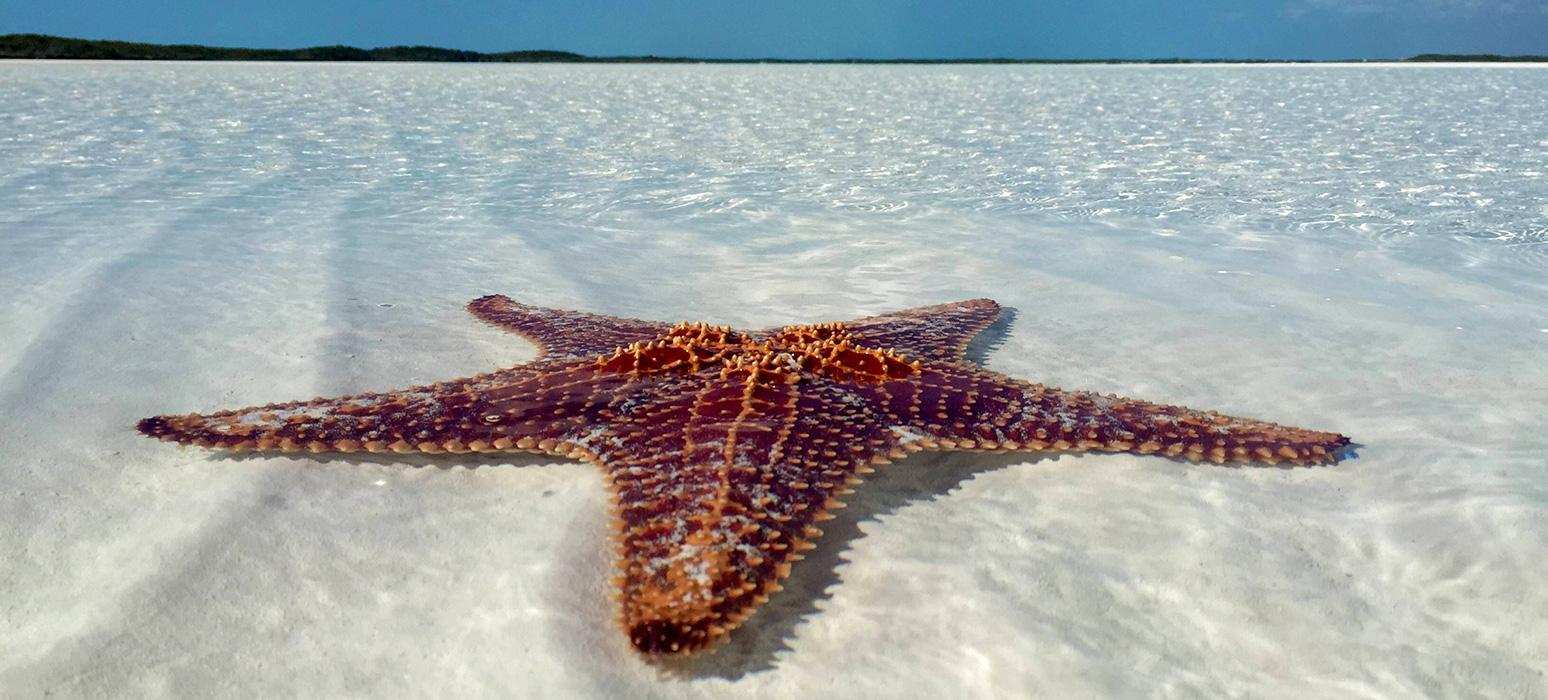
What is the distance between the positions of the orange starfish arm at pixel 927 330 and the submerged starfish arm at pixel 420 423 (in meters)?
1.17

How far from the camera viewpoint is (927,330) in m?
4.35

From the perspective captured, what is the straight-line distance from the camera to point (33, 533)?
9.52 ft

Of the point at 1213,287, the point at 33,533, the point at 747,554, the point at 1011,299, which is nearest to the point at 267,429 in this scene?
the point at 33,533

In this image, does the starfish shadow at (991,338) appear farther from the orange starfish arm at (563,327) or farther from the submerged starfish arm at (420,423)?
the submerged starfish arm at (420,423)

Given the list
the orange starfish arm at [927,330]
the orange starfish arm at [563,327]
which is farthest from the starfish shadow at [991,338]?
the orange starfish arm at [563,327]

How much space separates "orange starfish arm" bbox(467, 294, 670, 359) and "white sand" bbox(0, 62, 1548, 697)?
0.50ft

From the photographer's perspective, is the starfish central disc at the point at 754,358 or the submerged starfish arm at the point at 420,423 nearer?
the submerged starfish arm at the point at 420,423

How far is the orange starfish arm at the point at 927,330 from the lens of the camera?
405 cm

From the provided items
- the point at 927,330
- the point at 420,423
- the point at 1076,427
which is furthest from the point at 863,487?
the point at 420,423

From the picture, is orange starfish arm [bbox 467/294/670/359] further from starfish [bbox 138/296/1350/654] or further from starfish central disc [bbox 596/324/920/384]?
starfish central disc [bbox 596/324/920/384]

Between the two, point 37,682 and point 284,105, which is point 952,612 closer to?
point 37,682

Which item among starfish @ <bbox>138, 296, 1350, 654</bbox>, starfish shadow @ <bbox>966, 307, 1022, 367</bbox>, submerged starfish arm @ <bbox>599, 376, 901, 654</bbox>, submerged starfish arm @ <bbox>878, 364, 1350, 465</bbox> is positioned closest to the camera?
submerged starfish arm @ <bbox>599, 376, 901, 654</bbox>

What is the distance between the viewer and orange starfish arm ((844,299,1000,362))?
405 centimetres

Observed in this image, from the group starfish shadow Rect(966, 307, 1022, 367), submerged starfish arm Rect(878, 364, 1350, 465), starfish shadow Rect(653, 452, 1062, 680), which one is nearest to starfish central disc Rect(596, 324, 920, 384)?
submerged starfish arm Rect(878, 364, 1350, 465)
